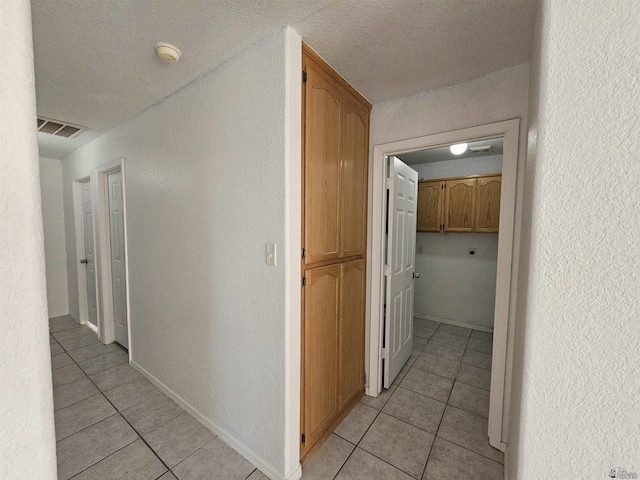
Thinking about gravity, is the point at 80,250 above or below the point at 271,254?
below

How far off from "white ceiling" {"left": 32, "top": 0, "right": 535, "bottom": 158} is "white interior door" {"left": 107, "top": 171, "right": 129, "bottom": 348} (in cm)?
108

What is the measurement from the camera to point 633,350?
1.96ft

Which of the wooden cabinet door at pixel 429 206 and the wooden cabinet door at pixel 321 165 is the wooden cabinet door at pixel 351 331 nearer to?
the wooden cabinet door at pixel 321 165

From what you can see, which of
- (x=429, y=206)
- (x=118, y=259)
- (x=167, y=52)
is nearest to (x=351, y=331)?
(x=167, y=52)

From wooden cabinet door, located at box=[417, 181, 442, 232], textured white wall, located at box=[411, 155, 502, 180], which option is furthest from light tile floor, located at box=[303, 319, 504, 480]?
textured white wall, located at box=[411, 155, 502, 180]

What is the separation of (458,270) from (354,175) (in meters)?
2.59

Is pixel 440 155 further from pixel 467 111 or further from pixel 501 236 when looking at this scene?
pixel 501 236

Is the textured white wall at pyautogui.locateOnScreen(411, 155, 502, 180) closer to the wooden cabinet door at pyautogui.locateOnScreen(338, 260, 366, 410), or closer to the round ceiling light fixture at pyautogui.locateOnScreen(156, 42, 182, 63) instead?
the wooden cabinet door at pyautogui.locateOnScreen(338, 260, 366, 410)

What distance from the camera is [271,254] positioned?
4.42ft

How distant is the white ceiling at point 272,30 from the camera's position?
114cm

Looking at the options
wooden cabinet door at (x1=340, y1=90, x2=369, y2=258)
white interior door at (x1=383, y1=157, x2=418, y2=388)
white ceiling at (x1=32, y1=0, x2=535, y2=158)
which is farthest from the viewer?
white interior door at (x1=383, y1=157, x2=418, y2=388)

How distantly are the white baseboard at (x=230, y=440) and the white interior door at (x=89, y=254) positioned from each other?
6.22 feet

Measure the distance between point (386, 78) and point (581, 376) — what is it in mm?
1772

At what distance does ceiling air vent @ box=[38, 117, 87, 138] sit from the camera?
2393mm
